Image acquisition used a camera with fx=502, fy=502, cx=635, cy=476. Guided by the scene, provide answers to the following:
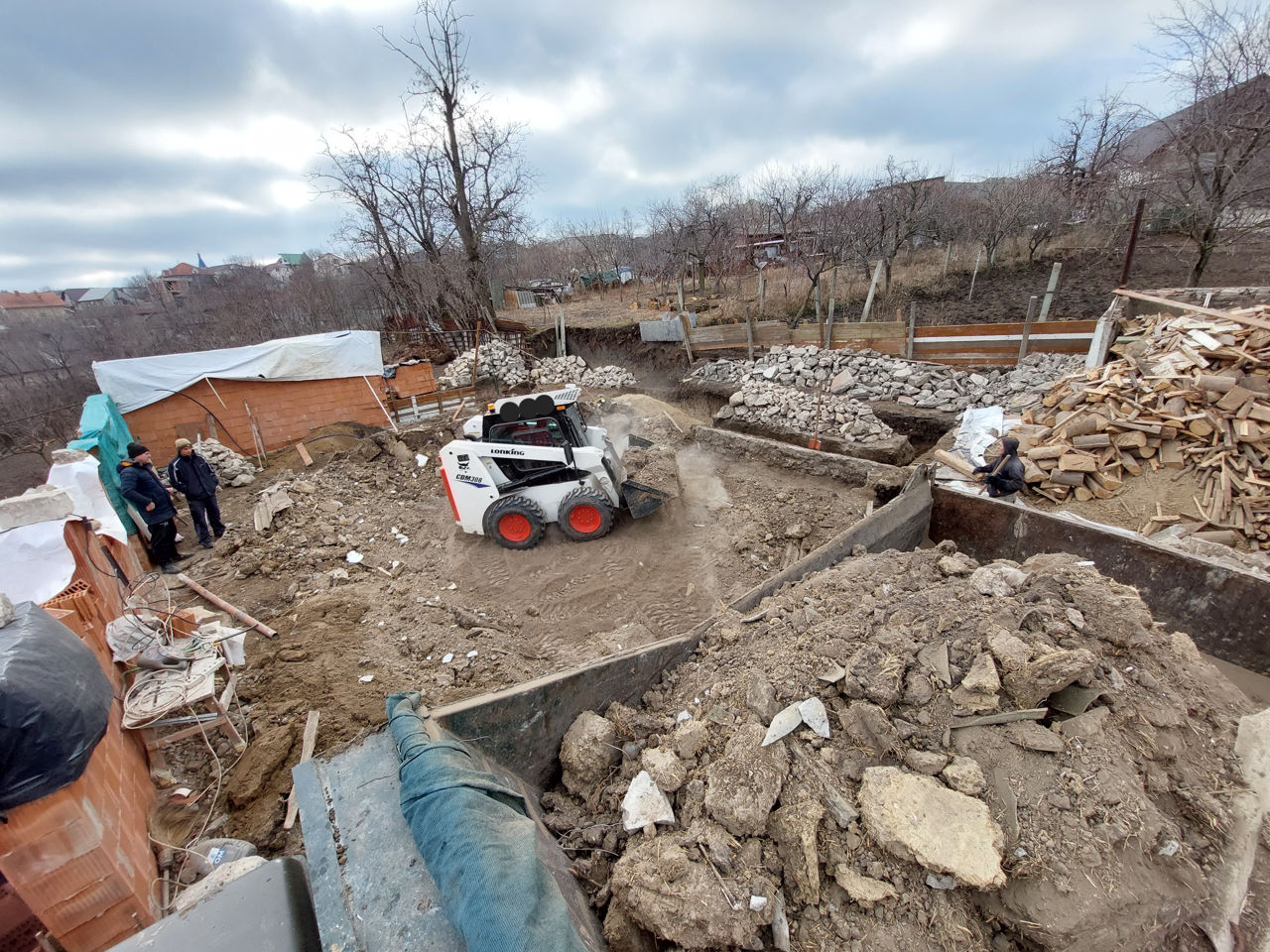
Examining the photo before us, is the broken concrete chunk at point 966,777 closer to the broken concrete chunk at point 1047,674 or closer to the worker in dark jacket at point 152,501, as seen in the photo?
the broken concrete chunk at point 1047,674

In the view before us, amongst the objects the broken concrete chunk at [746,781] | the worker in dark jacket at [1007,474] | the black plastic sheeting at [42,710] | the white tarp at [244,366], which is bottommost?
the worker in dark jacket at [1007,474]

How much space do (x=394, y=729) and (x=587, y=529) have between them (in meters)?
4.26

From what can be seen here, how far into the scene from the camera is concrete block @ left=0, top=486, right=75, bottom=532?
3.16 meters

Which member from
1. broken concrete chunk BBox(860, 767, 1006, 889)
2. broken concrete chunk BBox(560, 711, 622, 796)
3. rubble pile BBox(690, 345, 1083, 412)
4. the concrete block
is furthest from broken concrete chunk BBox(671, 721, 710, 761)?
rubble pile BBox(690, 345, 1083, 412)

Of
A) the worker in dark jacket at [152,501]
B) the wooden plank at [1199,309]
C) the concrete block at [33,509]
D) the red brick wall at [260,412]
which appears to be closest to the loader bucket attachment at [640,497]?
the concrete block at [33,509]

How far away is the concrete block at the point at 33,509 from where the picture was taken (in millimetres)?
3162

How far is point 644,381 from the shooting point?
1434cm

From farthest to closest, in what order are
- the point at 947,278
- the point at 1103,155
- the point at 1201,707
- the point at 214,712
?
1. the point at 1103,155
2. the point at 947,278
3. the point at 214,712
4. the point at 1201,707

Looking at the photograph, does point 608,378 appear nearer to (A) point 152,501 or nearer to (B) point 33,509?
(A) point 152,501

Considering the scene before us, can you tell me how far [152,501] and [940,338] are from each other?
13.4 meters

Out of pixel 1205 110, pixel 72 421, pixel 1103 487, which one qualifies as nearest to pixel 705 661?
pixel 1103 487

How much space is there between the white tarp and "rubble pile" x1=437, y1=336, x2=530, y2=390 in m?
3.80

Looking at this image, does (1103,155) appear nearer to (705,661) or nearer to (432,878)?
(705,661)

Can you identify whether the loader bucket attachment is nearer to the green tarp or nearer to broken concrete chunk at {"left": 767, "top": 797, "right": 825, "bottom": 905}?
broken concrete chunk at {"left": 767, "top": 797, "right": 825, "bottom": 905}
